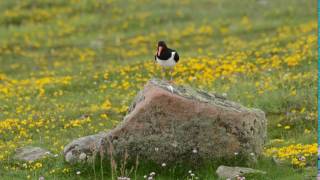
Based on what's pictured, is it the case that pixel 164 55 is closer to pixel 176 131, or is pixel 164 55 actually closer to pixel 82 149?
pixel 176 131

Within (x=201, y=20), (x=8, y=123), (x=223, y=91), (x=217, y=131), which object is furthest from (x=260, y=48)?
(x=217, y=131)

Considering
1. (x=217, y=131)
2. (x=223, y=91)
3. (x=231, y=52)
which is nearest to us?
(x=217, y=131)

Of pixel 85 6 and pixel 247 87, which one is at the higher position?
pixel 85 6

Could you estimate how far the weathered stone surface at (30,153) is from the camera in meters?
16.0

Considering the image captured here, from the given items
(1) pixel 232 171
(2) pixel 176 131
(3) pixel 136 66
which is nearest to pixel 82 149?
(2) pixel 176 131

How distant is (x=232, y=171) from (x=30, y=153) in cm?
521

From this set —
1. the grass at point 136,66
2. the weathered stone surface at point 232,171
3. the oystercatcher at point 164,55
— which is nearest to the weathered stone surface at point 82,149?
the grass at point 136,66

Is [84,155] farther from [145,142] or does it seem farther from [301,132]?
[301,132]

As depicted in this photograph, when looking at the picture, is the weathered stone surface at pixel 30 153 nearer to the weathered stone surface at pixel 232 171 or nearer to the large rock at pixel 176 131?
the large rock at pixel 176 131

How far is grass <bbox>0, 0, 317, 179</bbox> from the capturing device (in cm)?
1748

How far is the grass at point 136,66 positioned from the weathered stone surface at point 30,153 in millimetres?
249

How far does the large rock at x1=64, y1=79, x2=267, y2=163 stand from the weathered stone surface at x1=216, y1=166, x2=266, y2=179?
1.56 ft

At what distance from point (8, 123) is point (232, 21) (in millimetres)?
19818

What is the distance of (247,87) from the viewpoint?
22.8 metres
